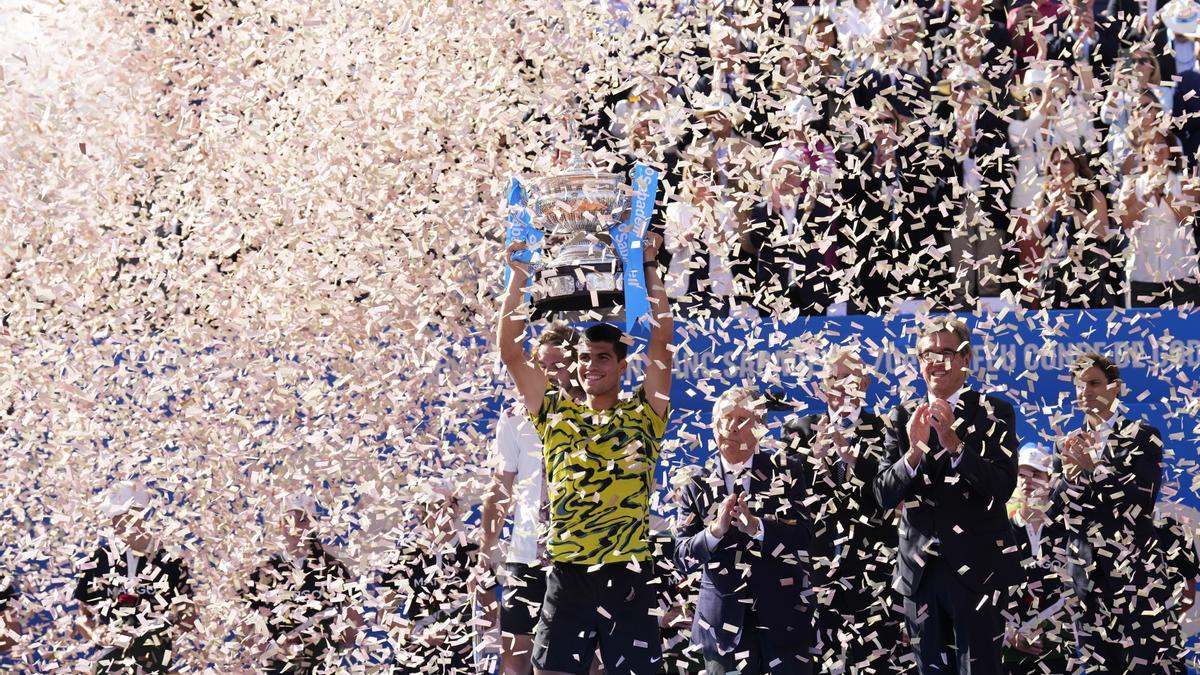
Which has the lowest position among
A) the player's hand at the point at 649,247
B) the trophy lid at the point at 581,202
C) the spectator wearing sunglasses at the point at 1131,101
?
the player's hand at the point at 649,247

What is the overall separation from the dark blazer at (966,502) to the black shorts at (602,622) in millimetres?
1262

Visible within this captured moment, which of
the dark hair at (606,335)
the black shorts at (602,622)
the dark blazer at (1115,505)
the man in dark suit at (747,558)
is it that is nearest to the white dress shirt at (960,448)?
the man in dark suit at (747,558)

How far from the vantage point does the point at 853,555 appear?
6.37m

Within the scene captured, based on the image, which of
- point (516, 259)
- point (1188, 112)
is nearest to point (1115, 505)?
point (516, 259)

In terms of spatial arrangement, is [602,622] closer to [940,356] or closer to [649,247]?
[649,247]

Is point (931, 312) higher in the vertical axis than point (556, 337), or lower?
higher

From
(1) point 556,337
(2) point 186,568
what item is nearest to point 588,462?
(1) point 556,337

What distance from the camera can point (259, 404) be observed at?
26.2 feet

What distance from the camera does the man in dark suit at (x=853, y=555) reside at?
6371 millimetres

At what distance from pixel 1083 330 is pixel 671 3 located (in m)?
3.57

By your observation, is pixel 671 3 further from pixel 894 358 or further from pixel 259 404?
pixel 259 404

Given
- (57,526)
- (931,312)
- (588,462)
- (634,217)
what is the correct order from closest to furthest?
(588,462) < (634,217) < (931,312) < (57,526)

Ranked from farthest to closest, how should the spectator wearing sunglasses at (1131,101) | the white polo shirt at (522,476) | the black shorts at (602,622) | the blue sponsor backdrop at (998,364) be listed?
the spectator wearing sunglasses at (1131,101) < the blue sponsor backdrop at (998,364) < the white polo shirt at (522,476) < the black shorts at (602,622)

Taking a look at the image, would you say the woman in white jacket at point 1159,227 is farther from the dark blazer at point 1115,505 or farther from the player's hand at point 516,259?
the player's hand at point 516,259
